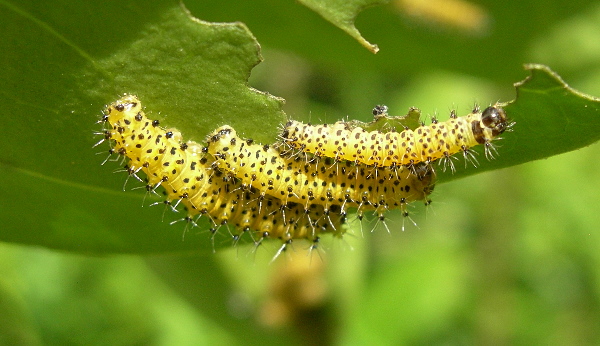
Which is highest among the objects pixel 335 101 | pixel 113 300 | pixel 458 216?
pixel 335 101

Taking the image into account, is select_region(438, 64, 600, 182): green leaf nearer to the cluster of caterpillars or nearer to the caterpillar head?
the caterpillar head

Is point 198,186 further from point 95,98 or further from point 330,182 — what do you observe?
point 95,98

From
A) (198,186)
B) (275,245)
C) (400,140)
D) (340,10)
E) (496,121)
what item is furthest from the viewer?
(275,245)

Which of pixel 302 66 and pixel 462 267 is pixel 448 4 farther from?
pixel 302 66

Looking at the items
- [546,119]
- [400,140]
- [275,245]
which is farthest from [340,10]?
[275,245]

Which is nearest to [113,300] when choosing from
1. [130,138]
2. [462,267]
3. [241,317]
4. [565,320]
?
[241,317]

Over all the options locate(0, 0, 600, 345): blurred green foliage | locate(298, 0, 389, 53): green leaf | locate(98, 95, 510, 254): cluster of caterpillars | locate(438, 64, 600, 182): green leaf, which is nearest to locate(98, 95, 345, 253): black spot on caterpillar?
locate(98, 95, 510, 254): cluster of caterpillars

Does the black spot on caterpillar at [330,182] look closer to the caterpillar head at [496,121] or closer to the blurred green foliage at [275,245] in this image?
the blurred green foliage at [275,245]
